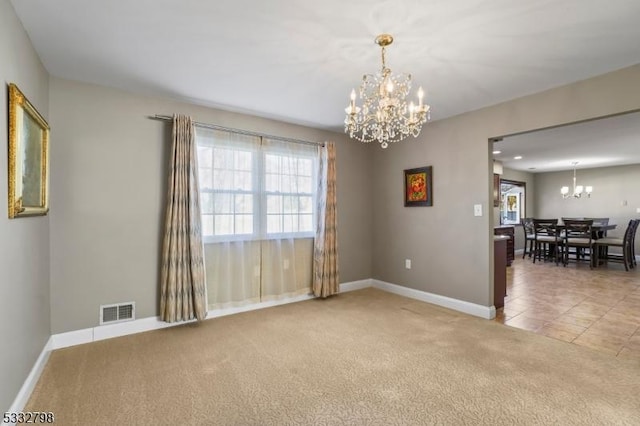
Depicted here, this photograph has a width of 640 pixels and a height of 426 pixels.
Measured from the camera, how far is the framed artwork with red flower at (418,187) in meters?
4.07

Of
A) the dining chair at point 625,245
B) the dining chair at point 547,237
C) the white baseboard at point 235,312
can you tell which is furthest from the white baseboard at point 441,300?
the dining chair at point 625,245

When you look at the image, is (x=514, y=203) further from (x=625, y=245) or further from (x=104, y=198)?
(x=104, y=198)

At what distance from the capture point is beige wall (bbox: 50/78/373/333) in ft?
8.99

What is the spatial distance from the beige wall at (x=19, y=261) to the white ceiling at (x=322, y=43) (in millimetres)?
190

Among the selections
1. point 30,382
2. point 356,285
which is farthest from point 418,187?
point 30,382

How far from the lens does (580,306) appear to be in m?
3.85

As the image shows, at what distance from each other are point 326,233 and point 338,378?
222 centimetres

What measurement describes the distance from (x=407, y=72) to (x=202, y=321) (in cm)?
318

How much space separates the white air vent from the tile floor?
381 centimetres

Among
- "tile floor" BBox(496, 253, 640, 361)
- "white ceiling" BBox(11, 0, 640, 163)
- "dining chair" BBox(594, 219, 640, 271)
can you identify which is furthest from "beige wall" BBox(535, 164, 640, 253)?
"white ceiling" BBox(11, 0, 640, 163)

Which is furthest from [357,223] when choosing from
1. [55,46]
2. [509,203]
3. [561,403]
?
[509,203]

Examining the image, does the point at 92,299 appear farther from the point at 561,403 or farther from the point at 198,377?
the point at 561,403

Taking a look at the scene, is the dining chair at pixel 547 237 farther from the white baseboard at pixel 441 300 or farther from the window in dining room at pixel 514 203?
the white baseboard at pixel 441 300

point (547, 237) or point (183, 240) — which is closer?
point (183, 240)
